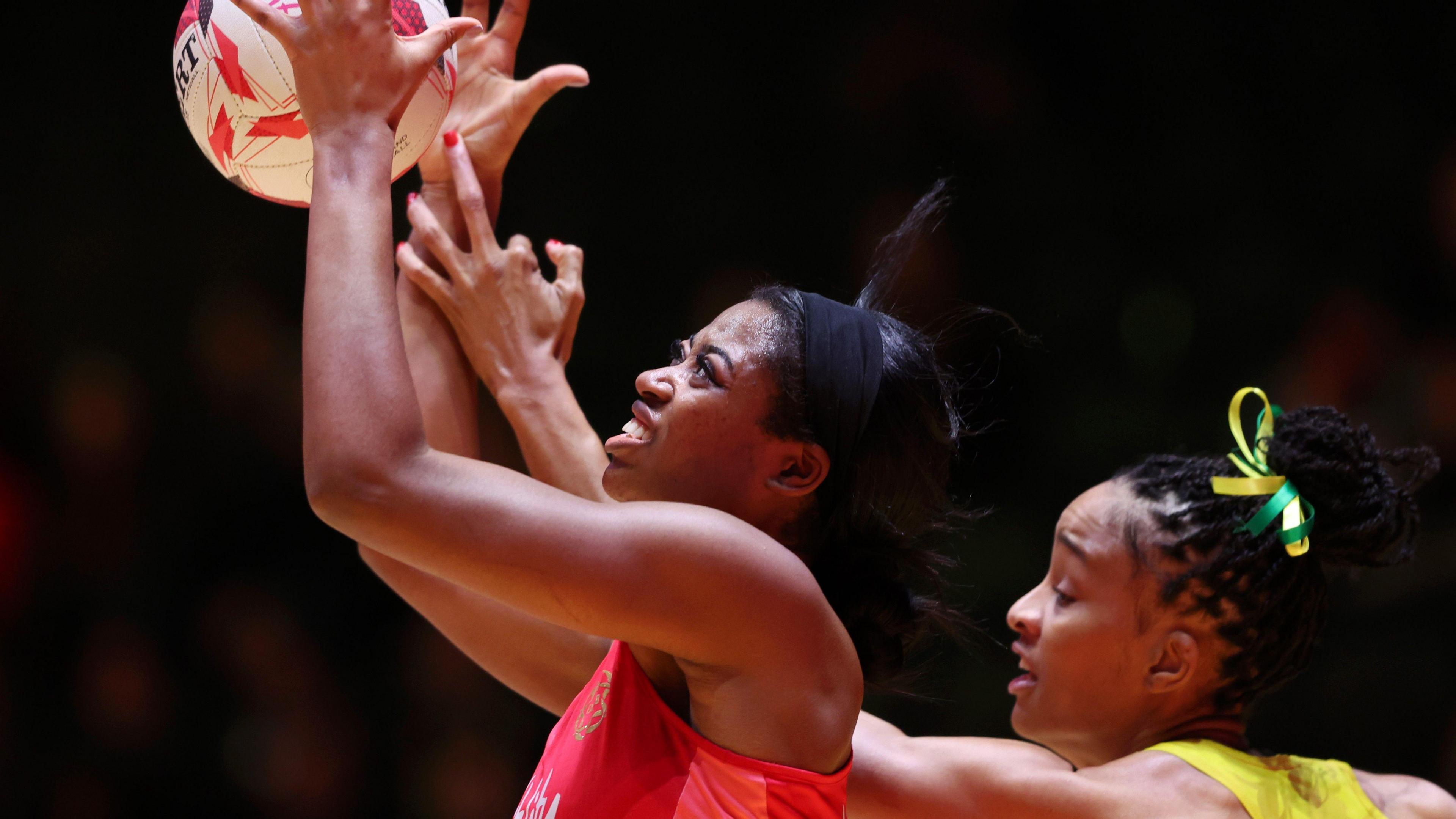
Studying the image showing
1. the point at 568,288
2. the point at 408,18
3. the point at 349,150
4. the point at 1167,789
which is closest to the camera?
the point at 349,150

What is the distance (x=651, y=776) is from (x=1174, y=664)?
912mm

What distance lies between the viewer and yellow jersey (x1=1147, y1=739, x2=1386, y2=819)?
1.61 m

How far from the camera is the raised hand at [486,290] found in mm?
1728

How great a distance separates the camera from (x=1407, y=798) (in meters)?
1.80

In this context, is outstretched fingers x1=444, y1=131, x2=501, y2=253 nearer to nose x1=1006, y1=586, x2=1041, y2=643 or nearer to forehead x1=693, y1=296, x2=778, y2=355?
forehead x1=693, y1=296, x2=778, y2=355

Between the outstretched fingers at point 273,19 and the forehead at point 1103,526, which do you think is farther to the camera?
the forehead at point 1103,526

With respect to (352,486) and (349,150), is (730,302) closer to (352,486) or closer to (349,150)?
(349,150)

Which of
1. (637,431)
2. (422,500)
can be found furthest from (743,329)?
(422,500)

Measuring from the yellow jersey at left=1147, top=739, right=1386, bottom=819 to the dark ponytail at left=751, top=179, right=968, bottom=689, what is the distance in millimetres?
459

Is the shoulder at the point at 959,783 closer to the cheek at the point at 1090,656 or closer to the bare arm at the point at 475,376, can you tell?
the cheek at the point at 1090,656

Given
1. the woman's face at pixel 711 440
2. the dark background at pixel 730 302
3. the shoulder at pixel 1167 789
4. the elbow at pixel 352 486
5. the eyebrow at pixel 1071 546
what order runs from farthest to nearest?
the dark background at pixel 730 302
the eyebrow at pixel 1071 546
the shoulder at pixel 1167 789
the woman's face at pixel 711 440
the elbow at pixel 352 486

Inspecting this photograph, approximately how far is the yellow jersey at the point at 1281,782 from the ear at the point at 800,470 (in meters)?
0.73

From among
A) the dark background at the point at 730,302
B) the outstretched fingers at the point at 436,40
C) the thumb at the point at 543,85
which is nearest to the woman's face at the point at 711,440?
the outstretched fingers at the point at 436,40

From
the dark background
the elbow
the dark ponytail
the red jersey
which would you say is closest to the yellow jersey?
the dark ponytail
